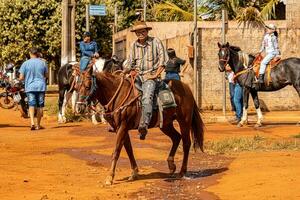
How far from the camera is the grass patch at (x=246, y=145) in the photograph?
1370 centimetres

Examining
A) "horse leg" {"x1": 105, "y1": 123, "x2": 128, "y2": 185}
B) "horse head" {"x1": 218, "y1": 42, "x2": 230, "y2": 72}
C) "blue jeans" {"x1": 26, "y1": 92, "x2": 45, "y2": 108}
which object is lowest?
"horse leg" {"x1": 105, "y1": 123, "x2": 128, "y2": 185}

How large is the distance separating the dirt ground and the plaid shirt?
1722mm

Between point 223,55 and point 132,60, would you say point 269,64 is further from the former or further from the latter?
point 132,60

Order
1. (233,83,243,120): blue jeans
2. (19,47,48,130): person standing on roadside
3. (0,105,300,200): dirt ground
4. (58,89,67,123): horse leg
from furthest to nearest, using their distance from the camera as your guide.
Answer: (58,89,67,123): horse leg
(233,83,243,120): blue jeans
(19,47,48,130): person standing on roadside
(0,105,300,200): dirt ground

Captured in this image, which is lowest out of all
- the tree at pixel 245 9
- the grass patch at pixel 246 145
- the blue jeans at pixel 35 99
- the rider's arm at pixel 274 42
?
the grass patch at pixel 246 145

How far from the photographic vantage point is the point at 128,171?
1155 cm

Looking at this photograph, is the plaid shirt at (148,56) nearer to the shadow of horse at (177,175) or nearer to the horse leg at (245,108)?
the shadow of horse at (177,175)

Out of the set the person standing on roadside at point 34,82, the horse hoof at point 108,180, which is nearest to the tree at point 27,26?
the person standing on roadside at point 34,82

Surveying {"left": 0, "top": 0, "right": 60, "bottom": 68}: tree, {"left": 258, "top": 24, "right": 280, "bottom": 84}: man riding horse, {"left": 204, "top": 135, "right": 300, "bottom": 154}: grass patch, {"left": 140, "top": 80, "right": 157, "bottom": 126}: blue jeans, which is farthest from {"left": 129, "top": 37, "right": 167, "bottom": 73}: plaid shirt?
{"left": 0, "top": 0, "right": 60, "bottom": 68}: tree

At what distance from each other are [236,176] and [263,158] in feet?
6.49

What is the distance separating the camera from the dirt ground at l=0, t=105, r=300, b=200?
9117 mm

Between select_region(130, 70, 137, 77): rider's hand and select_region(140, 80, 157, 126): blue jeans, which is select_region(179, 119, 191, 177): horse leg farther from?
select_region(130, 70, 137, 77): rider's hand

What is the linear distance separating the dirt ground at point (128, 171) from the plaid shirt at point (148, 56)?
5.65 feet

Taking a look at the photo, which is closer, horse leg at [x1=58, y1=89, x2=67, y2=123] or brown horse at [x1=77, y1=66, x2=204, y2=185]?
brown horse at [x1=77, y1=66, x2=204, y2=185]
